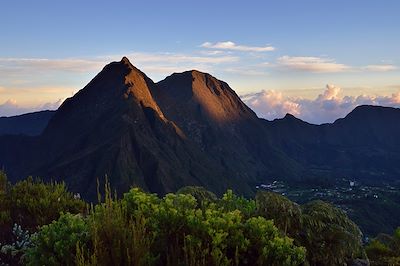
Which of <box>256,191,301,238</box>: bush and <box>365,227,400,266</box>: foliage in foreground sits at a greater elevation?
<box>256,191,301,238</box>: bush

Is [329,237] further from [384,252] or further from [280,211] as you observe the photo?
[384,252]

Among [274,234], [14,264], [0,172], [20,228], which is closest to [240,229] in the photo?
[274,234]

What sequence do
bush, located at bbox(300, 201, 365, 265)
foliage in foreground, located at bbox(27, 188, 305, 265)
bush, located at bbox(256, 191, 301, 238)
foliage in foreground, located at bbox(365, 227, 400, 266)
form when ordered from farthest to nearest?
foliage in foreground, located at bbox(365, 227, 400, 266) → bush, located at bbox(256, 191, 301, 238) → bush, located at bbox(300, 201, 365, 265) → foliage in foreground, located at bbox(27, 188, 305, 265)

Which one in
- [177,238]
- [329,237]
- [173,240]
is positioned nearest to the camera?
[177,238]

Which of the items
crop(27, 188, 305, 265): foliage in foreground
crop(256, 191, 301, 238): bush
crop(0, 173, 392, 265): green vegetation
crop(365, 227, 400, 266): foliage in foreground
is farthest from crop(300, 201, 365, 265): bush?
crop(365, 227, 400, 266): foliage in foreground

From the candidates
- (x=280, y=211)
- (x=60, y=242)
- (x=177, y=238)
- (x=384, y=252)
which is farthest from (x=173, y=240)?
(x=384, y=252)

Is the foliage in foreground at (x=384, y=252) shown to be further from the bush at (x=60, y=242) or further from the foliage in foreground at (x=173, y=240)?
the bush at (x=60, y=242)

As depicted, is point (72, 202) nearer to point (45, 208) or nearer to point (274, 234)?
point (45, 208)

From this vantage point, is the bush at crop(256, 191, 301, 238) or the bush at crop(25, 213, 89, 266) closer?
the bush at crop(25, 213, 89, 266)

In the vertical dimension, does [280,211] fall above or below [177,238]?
below

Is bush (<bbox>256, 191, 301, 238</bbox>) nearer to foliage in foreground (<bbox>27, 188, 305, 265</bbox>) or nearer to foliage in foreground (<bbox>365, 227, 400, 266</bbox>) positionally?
foliage in foreground (<bbox>27, 188, 305, 265</bbox>)

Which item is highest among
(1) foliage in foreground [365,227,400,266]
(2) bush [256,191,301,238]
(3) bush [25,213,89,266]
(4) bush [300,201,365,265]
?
(3) bush [25,213,89,266]
